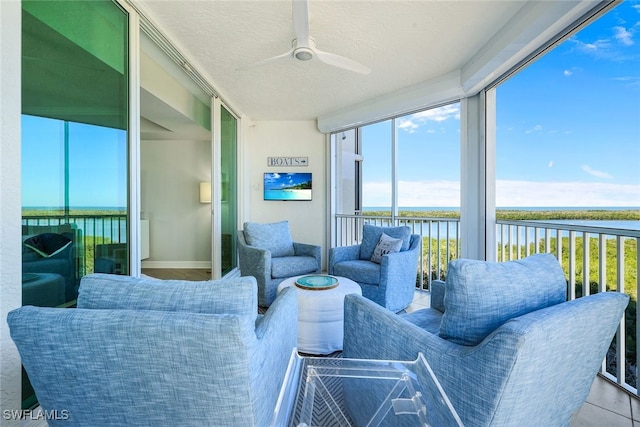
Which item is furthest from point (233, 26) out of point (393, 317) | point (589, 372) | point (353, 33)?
point (589, 372)

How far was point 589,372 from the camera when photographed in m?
0.96

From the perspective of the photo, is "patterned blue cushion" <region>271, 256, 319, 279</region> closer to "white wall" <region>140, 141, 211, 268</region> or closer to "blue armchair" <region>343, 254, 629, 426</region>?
"blue armchair" <region>343, 254, 629, 426</region>

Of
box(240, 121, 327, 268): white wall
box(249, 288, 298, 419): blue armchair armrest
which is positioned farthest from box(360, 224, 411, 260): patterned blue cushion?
box(249, 288, 298, 419): blue armchair armrest

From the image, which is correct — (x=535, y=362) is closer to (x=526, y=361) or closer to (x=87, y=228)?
(x=526, y=361)

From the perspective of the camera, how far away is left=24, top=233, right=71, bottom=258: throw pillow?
129cm

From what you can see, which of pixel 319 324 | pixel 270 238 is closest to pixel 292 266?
pixel 270 238

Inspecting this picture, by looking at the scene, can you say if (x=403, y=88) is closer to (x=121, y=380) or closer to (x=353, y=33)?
(x=353, y=33)

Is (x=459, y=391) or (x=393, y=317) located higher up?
(x=393, y=317)

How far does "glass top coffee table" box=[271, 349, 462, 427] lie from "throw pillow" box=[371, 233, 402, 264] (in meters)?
1.86

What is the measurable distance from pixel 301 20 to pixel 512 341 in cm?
209

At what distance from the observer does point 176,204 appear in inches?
189

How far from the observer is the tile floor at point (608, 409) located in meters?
1.38

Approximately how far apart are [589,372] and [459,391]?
58cm

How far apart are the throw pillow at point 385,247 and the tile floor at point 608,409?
5.43ft
